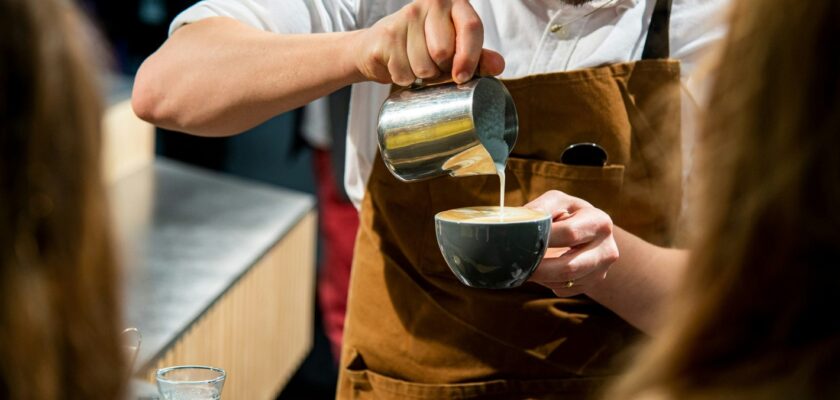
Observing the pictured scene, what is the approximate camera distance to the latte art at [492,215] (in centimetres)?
121

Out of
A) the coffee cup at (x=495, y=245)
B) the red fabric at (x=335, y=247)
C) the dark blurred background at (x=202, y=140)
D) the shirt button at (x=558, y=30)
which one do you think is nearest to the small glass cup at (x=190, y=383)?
the coffee cup at (x=495, y=245)

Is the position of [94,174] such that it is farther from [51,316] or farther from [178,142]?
[178,142]

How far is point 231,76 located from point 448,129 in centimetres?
38

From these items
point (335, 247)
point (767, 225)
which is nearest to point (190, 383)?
point (767, 225)

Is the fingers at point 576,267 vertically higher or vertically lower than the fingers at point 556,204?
lower

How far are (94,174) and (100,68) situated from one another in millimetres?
73

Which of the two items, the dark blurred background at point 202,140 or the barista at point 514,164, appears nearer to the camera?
the barista at point 514,164

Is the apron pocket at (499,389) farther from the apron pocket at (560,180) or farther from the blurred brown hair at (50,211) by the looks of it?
the blurred brown hair at (50,211)

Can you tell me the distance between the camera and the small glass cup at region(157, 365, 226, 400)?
3.76 feet

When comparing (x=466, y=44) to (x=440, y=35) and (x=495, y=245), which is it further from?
(x=495, y=245)

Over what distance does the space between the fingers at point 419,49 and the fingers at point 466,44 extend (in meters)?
0.03

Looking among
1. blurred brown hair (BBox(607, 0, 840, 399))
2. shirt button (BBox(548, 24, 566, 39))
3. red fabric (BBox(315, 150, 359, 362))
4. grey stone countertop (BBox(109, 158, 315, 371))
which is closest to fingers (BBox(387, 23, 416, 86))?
shirt button (BBox(548, 24, 566, 39))

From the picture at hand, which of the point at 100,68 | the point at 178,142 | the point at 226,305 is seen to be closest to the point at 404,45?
the point at 100,68

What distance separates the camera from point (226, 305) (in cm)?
295
